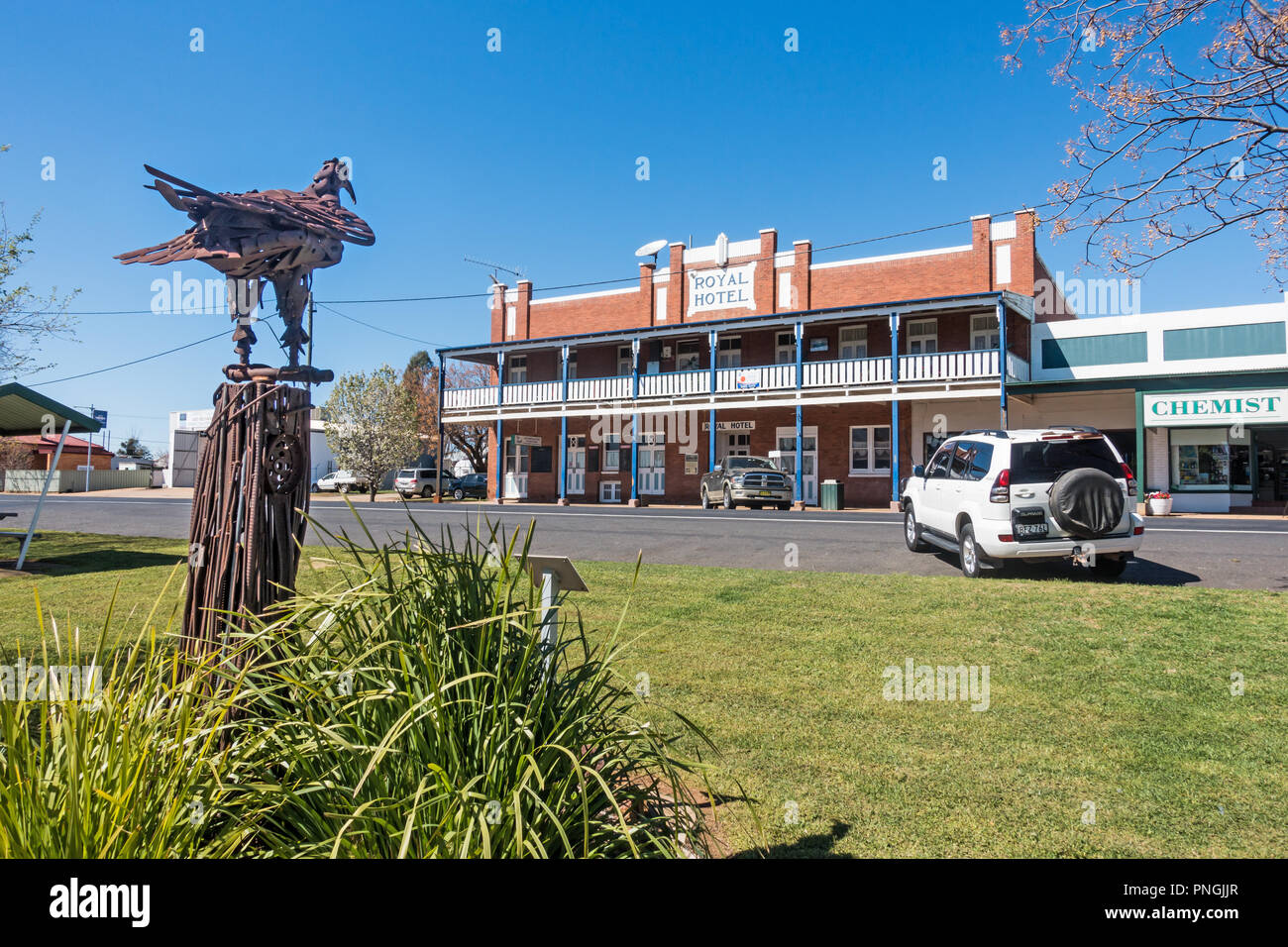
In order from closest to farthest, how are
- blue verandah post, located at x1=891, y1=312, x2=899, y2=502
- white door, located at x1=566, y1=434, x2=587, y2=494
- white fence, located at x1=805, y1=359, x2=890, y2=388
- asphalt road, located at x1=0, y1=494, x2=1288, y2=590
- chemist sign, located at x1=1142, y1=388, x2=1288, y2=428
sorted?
asphalt road, located at x1=0, y1=494, x2=1288, y2=590, chemist sign, located at x1=1142, y1=388, x2=1288, y2=428, blue verandah post, located at x1=891, y1=312, x2=899, y2=502, white fence, located at x1=805, y1=359, x2=890, y2=388, white door, located at x1=566, y1=434, x2=587, y2=494

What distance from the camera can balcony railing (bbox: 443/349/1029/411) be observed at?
2509 cm

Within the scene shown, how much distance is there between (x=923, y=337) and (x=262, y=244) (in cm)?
2701

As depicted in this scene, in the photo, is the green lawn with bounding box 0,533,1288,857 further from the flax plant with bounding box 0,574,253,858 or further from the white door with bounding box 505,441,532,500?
the white door with bounding box 505,441,532,500

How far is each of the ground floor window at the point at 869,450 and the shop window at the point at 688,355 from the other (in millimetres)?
7338

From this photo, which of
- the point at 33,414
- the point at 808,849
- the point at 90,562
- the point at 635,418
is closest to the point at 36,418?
the point at 33,414

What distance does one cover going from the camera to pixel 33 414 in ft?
39.7

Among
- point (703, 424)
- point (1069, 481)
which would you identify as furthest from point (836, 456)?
point (1069, 481)

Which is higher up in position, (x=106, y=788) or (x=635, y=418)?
(x=635, y=418)

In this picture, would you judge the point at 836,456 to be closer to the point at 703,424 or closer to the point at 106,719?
the point at 703,424

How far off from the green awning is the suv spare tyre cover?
521 inches

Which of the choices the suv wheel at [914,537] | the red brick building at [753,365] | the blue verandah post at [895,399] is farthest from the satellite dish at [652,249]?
the suv wheel at [914,537]

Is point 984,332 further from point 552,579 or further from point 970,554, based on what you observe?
point 552,579

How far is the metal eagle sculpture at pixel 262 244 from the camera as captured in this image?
182 inches

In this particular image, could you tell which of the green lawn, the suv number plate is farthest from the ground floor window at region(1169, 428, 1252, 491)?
the green lawn
